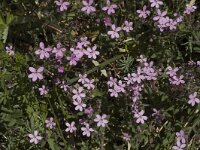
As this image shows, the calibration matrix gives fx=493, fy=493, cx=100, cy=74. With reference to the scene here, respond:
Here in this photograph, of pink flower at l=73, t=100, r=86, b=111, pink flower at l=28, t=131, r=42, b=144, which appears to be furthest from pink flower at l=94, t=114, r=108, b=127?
pink flower at l=28, t=131, r=42, b=144

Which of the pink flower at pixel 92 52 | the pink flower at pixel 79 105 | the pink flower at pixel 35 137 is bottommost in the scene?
the pink flower at pixel 35 137

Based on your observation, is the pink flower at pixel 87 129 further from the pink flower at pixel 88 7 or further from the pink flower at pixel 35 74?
the pink flower at pixel 88 7

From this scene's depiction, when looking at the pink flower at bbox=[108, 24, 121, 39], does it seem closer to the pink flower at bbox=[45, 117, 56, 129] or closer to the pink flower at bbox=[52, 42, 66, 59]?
the pink flower at bbox=[52, 42, 66, 59]

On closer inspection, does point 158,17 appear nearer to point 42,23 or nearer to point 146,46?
point 146,46

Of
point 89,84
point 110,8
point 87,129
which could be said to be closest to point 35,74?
point 89,84

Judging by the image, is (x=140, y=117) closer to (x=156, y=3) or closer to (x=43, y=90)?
(x=43, y=90)

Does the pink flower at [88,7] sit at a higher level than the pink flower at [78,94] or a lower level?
higher

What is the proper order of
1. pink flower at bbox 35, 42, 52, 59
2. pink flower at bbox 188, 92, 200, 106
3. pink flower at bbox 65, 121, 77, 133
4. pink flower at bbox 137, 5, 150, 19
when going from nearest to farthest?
pink flower at bbox 188, 92, 200, 106, pink flower at bbox 35, 42, 52, 59, pink flower at bbox 65, 121, 77, 133, pink flower at bbox 137, 5, 150, 19

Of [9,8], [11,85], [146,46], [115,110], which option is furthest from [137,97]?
[9,8]

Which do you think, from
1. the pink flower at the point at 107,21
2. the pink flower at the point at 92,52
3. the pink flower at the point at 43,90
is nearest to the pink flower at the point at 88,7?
the pink flower at the point at 107,21
